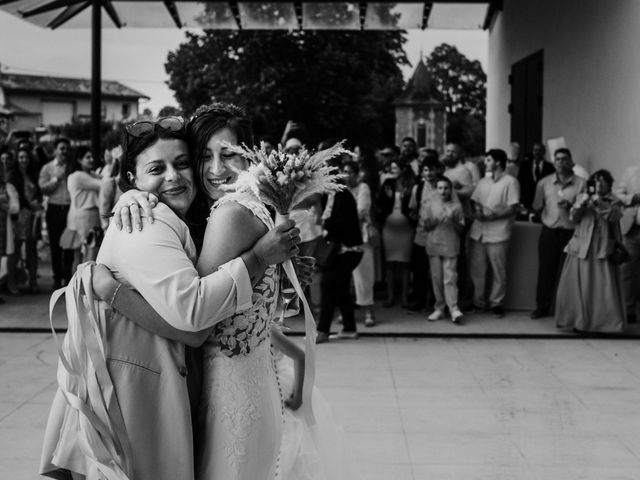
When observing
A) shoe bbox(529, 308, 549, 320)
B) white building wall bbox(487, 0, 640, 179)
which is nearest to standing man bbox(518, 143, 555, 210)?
white building wall bbox(487, 0, 640, 179)

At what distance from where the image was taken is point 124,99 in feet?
320

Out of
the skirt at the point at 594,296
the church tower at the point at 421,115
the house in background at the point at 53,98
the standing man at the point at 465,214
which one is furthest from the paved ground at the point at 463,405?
the house in background at the point at 53,98

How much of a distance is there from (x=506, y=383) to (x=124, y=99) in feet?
310

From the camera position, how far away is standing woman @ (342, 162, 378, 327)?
9664mm

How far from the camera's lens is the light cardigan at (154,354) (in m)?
2.46

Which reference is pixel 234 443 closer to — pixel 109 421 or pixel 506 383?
pixel 109 421

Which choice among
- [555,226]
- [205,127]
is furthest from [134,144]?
[555,226]

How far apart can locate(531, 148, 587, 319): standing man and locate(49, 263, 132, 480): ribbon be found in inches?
304

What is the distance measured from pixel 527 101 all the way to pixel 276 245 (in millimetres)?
15096

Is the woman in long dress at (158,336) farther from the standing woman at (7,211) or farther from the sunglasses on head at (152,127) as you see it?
the standing woman at (7,211)

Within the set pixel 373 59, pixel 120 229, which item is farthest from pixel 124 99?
pixel 120 229

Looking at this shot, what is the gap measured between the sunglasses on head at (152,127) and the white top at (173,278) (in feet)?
0.96

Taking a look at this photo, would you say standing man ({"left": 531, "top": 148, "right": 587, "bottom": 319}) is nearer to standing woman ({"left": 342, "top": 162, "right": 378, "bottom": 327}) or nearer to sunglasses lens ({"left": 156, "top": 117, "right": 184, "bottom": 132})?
standing woman ({"left": 342, "top": 162, "right": 378, "bottom": 327})

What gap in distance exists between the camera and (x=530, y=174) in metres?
12.8
